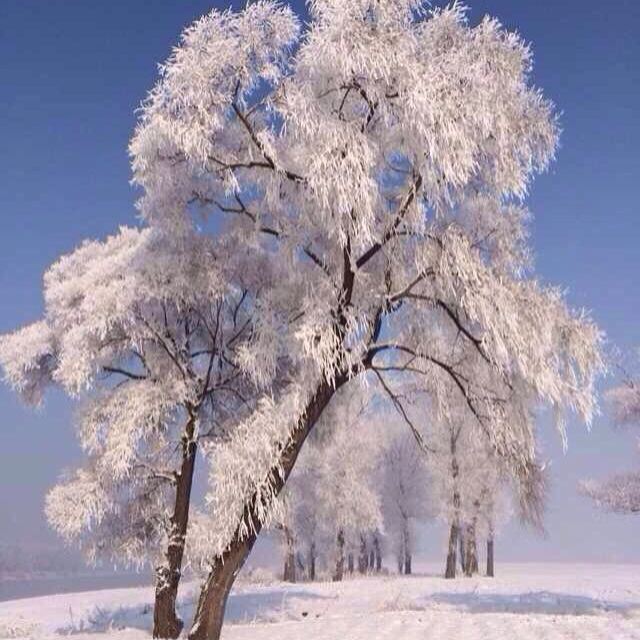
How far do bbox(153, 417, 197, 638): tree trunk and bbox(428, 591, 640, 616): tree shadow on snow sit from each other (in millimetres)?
7261

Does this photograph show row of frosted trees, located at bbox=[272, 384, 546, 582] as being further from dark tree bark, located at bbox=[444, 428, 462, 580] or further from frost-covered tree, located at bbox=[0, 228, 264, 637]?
frost-covered tree, located at bbox=[0, 228, 264, 637]

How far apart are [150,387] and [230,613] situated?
7.18 metres

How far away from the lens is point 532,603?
20.1m

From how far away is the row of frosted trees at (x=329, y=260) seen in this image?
1128cm

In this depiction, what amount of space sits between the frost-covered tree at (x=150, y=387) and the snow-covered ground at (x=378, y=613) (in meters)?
1.99

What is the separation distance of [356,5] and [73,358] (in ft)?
26.5

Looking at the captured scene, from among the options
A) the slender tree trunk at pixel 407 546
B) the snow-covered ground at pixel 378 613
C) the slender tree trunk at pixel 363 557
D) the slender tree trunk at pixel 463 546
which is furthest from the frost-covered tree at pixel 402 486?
the snow-covered ground at pixel 378 613

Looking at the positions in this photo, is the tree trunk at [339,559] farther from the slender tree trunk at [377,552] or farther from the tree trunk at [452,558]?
the slender tree trunk at [377,552]

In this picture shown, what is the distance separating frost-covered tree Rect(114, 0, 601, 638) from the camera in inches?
442

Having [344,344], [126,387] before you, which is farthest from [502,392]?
[126,387]

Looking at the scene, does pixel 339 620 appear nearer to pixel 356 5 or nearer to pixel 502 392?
pixel 502 392

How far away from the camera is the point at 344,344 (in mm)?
11672

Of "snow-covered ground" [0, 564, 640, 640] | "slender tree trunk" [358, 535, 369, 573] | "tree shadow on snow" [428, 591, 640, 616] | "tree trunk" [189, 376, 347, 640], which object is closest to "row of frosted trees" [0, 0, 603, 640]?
"tree trunk" [189, 376, 347, 640]

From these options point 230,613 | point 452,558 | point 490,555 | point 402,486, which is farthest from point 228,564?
point 402,486
